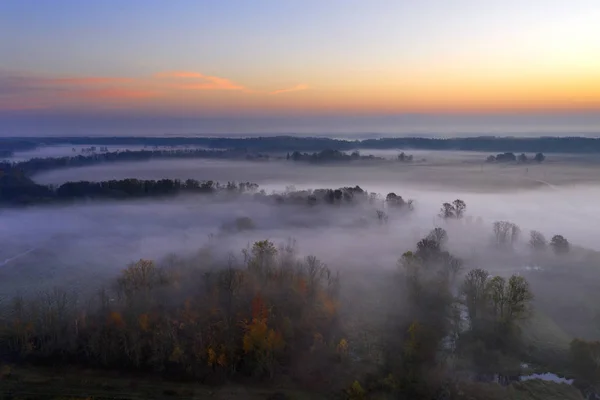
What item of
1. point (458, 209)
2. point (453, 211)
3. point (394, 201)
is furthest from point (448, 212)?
point (394, 201)

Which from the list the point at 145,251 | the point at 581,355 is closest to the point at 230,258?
the point at 145,251

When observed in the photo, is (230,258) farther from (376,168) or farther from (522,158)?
(522,158)

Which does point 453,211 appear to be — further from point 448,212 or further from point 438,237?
point 438,237

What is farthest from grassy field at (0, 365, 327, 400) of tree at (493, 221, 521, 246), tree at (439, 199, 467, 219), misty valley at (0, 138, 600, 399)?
tree at (439, 199, 467, 219)

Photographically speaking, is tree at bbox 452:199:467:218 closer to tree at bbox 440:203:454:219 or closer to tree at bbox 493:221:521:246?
tree at bbox 440:203:454:219

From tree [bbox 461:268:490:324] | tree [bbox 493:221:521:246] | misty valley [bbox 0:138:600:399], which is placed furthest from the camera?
tree [bbox 493:221:521:246]

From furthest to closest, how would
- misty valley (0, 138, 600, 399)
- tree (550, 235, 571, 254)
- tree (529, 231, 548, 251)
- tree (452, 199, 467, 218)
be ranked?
tree (452, 199, 467, 218) → tree (529, 231, 548, 251) → tree (550, 235, 571, 254) → misty valley (0, 138, 600, 399)

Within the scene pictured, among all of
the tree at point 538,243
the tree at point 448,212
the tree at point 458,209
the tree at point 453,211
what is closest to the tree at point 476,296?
the tree at point 538,243

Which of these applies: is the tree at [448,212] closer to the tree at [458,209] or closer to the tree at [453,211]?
the tree at [453,211]
